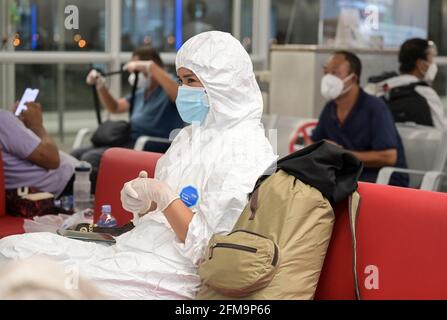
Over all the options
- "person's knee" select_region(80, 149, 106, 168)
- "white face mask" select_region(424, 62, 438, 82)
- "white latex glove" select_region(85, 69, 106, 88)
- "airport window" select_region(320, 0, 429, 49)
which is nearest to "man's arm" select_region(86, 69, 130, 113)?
"white latex glove" select_region(85, 69, 106, 88)

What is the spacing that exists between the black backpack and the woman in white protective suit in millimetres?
3062

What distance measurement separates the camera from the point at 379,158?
4309 millimetres

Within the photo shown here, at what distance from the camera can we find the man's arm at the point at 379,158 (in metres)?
4.30

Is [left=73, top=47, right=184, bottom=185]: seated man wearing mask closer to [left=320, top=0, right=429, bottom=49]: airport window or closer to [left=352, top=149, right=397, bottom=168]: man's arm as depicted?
[left=352, top=149, right=397, bottom=168]: man's arm

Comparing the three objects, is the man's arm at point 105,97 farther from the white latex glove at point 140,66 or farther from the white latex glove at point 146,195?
the white latex glove at point 146,195

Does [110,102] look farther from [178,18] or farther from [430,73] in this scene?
[430,73]

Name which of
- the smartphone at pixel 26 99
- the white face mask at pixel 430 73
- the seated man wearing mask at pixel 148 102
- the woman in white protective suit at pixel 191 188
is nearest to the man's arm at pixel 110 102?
the seated man wearing mask at pixel 148 102

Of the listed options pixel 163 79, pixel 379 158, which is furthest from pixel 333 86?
pixel 163 79

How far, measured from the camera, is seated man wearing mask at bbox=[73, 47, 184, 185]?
520cm

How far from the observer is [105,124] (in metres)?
5.57

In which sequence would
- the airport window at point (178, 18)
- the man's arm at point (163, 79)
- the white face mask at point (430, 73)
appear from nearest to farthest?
the man's arm at point (163, 79), the white face mask at point (430, 73), the airport window at point (178, 18)
